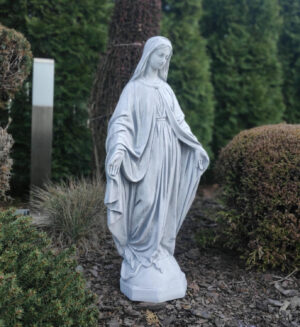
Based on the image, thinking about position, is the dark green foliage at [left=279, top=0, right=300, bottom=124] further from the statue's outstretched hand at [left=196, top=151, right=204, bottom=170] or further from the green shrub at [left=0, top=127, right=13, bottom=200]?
the green shrub at [left=0, top=127, right=13, bottom=200]

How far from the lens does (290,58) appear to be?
28.5ft

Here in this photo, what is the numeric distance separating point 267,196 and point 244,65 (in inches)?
181

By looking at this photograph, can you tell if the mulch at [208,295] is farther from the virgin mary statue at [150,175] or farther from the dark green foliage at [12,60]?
the dark green foliage at [12,60]

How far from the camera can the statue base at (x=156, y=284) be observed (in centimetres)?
307

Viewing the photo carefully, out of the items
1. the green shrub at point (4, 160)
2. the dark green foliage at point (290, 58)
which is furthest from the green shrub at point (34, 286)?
the dark green foliage at point (290, 58)

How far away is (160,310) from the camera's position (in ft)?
9.97

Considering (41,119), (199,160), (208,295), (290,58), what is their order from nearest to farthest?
1. (199,160)
2. (208,295)
3. (41,119)
4. (290,58)

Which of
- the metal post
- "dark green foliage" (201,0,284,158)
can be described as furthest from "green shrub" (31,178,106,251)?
"dark green foliage" (201,0,284,158)

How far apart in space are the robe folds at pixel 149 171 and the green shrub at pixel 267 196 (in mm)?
935

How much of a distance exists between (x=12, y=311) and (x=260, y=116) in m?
6.70

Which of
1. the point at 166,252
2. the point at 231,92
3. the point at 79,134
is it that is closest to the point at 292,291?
the point at 166,252

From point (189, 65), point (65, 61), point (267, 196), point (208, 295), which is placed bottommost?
point (208, 295)

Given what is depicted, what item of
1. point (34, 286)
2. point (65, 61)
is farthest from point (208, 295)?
point (65, 61)

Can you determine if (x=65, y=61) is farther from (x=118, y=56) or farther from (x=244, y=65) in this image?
(x=244, y=65)
